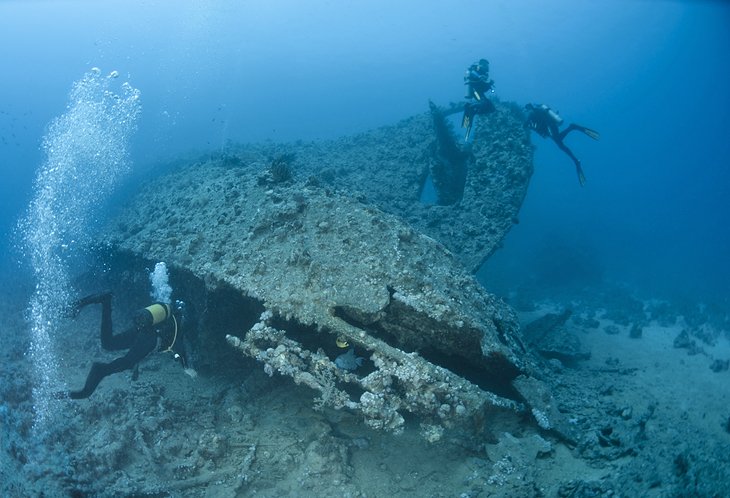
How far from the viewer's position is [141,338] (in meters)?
6.85

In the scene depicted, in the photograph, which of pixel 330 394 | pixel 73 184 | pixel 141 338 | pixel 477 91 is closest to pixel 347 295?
pixel 330 394

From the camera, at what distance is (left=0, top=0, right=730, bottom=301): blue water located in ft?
136

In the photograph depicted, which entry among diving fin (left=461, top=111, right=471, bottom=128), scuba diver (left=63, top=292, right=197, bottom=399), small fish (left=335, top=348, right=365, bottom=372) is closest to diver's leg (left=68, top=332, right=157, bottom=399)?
scuba diver (left=63, top=292, right=197, bottom=399)

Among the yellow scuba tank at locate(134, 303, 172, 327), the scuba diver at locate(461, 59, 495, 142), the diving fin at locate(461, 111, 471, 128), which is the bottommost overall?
the yellow scuba tank at locate(134, 303, 172, 327)

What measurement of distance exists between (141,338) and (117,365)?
524 mm

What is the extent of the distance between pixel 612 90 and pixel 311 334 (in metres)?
176

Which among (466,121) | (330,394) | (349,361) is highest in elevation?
(466,121)

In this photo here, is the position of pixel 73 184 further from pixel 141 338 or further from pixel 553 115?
pixel 553 115

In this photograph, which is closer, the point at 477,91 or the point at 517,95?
the point at 477,91

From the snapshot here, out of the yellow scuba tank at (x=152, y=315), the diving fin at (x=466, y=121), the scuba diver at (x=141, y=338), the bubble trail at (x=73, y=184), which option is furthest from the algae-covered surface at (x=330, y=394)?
the bubble trail at (x=73, y=184)

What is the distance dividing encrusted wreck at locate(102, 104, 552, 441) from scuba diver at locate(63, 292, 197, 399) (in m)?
0.82

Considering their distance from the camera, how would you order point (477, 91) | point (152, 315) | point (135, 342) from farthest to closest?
point (477, 91), point (135, 342), point (152, 315)

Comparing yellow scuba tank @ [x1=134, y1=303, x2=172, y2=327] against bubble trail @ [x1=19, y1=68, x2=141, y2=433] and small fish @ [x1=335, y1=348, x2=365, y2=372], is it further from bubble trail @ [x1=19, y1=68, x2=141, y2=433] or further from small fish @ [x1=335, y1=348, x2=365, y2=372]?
bubble trail @ [x1=19, y1=68, x2=141, y2=433]

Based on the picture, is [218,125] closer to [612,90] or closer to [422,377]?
[422,377]
